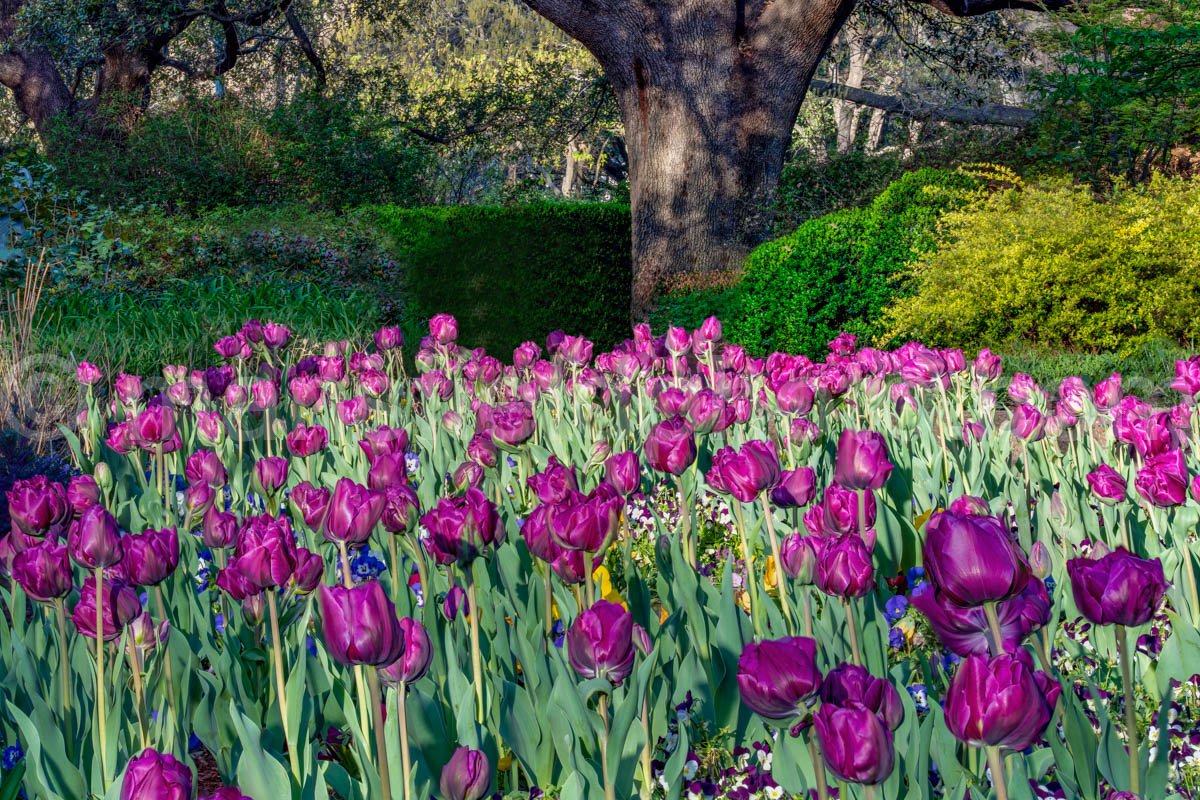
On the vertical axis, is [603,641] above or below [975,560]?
below

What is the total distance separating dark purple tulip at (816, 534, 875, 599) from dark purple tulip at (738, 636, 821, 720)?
17.2 inches

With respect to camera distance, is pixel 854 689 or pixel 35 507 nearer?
pixel 854 689

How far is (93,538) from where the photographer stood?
1.83m

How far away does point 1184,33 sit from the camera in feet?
35.1

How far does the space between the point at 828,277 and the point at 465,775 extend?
794 centimetres

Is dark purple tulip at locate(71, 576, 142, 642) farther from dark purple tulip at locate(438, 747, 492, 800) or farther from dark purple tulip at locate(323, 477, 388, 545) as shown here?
dark purple tulip at locate(438, 747, 492, 800)

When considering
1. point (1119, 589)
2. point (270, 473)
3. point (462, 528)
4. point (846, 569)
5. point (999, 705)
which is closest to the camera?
point (999, 705)

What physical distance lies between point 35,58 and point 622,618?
74.3ft

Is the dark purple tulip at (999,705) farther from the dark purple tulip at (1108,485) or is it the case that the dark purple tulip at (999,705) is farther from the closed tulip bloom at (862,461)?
the dark purple tulip at (1108,485)

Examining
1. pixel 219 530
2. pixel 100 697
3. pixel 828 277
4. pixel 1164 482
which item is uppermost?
pixel 828 277

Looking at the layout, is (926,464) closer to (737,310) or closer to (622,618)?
(622,618)

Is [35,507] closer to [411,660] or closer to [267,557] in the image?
[267,557]

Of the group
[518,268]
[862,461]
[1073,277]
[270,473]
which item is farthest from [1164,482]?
[518,268]

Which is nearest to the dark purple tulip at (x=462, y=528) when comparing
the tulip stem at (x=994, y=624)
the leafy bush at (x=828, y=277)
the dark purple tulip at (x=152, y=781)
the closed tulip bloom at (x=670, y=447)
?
the closed tulip bloom at (x=670, y=447)
